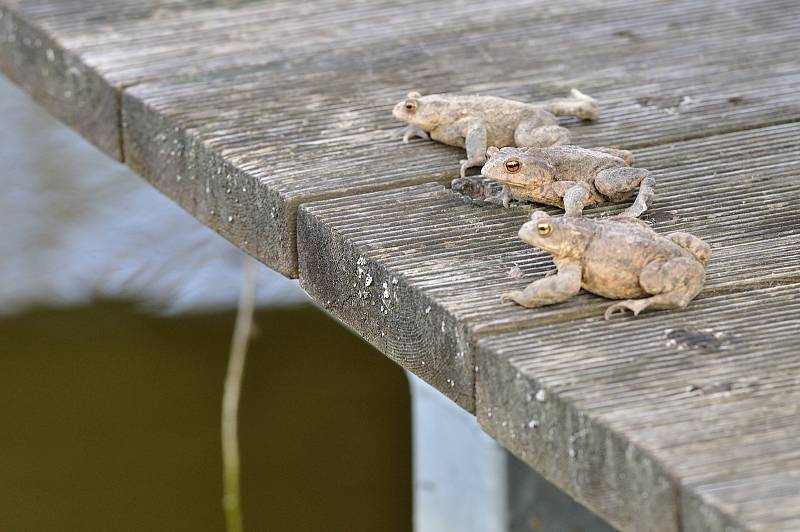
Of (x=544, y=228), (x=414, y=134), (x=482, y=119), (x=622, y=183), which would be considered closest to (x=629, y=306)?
(x=544, y=228)

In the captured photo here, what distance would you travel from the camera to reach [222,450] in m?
5.66

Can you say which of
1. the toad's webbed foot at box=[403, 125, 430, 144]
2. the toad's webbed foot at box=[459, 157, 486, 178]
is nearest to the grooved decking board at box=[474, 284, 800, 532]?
the toad's webbed foot at box=[459, 157, 486, 178]

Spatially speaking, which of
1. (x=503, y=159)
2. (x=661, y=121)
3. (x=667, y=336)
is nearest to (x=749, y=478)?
(x=667, y=336)

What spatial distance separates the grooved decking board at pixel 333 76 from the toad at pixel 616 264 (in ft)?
1.77

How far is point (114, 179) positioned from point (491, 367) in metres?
5.18

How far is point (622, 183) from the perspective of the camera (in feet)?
8.34

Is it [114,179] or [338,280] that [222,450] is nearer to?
[114,179]

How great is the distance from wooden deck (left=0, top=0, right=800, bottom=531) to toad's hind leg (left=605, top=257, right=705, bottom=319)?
27 mm

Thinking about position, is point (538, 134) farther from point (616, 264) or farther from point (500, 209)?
point (616, 264)

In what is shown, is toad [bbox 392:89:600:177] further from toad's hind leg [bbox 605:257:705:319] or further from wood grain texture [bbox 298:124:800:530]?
toad's hind leg [bbox 605:257:705:319]

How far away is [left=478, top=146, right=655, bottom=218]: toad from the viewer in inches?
98.7

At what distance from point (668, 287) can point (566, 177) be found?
470 millimetres

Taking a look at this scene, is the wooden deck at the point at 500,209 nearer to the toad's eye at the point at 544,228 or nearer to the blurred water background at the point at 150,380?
the toad's eye at the point at 544,228

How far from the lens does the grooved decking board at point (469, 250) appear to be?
2188 mm
